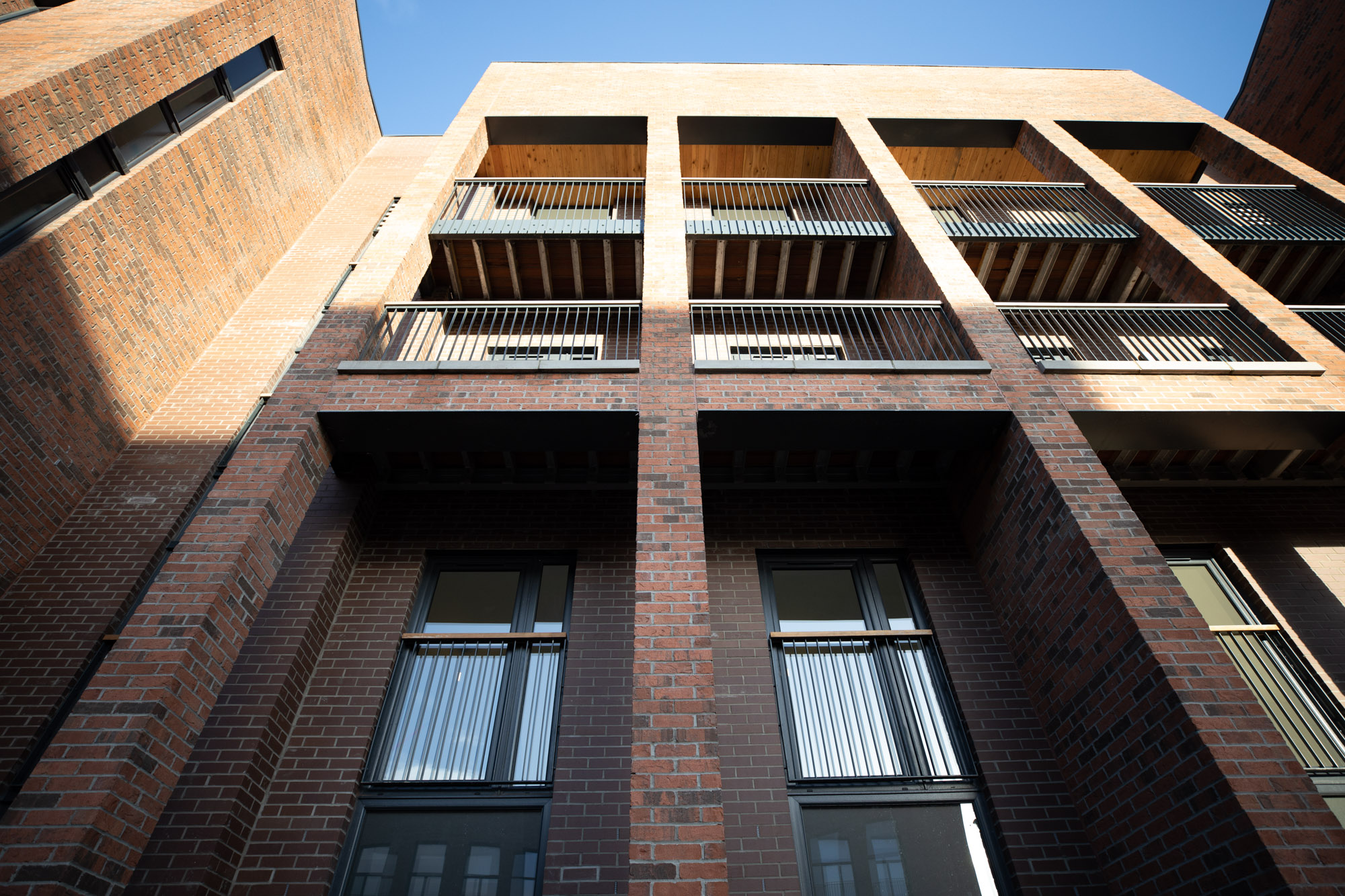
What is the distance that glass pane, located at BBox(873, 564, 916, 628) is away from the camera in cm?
652

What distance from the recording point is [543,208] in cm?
1141

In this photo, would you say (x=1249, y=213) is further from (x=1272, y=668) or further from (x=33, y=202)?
(x=33, y=202)

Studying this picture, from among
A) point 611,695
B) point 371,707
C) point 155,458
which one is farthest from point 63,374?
point 611,695

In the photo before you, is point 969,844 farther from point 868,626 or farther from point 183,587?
point 183,587

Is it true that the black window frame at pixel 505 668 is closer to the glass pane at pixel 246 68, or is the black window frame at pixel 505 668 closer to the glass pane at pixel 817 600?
the glass pane at pixel 817 600

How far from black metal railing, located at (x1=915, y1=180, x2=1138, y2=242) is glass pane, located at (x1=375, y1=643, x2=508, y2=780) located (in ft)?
27.8

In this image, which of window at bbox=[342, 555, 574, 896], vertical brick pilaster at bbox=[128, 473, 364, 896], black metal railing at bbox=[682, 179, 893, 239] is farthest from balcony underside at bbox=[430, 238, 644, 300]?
window at bbox=[342, 555, 574, 896]

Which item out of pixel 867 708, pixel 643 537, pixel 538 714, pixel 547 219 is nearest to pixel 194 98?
pixel 547 219

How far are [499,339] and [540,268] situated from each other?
65.9 inches

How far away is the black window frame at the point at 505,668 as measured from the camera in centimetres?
536

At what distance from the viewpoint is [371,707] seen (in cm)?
565

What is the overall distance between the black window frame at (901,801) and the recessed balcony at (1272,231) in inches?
344

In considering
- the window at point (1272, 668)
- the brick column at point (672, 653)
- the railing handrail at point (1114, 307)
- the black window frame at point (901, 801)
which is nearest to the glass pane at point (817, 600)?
the black window frame at point (901, 801)

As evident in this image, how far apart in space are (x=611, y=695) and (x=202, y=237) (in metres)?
8.76
